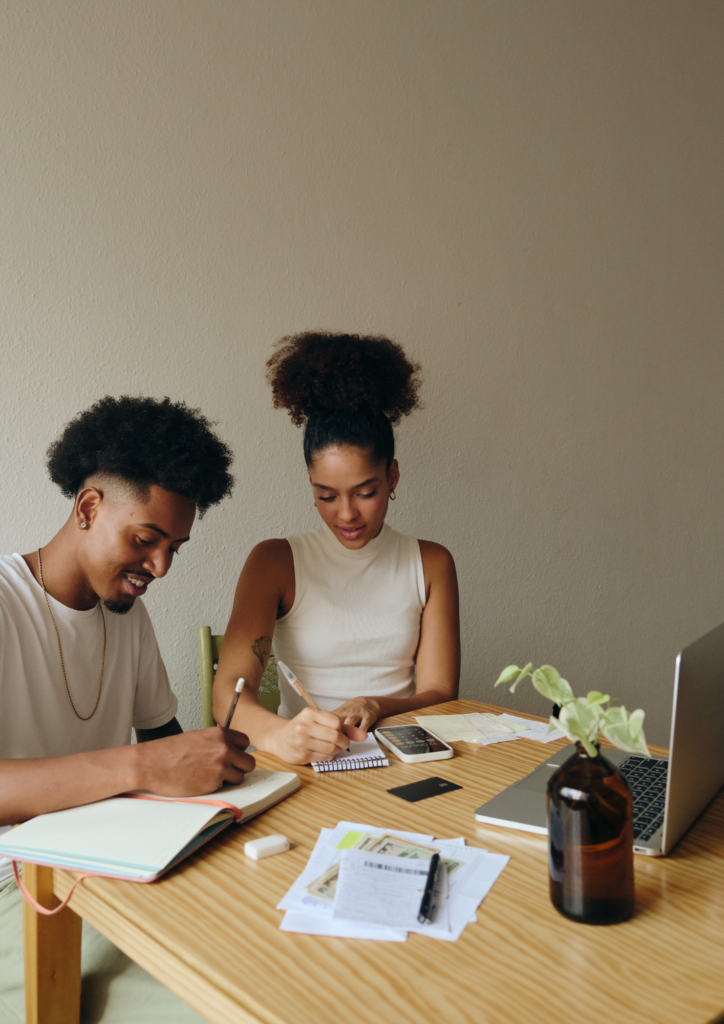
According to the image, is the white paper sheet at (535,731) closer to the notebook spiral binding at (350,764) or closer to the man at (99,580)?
the notebook spiral binding at (350,764)

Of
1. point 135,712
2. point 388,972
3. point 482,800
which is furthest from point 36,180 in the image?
point 388,972

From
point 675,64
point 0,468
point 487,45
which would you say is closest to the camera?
point 0,468

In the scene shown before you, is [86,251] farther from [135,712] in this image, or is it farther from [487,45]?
[487,45]

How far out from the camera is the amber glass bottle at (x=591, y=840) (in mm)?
712

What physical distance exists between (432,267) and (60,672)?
1.57 meters

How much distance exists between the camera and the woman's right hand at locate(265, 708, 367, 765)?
114 cm

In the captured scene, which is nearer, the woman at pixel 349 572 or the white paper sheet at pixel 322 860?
the white paper sheet at pixel 322 860

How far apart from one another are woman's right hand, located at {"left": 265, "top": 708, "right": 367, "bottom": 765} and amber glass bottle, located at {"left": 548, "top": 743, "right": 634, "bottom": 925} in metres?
0.46

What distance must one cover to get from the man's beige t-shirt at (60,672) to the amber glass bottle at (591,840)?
0.87m

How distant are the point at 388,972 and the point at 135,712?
39.0 inches

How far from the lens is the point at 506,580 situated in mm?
2500

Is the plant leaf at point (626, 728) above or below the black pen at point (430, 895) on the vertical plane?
above

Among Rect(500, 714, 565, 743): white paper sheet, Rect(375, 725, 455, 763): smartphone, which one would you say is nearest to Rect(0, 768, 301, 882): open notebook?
Rect(375, 725, 455, 763): smartphone

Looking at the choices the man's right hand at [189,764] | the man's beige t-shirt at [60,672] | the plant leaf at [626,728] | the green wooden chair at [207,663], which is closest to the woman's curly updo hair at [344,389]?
the green wooden chair at [207,663]
